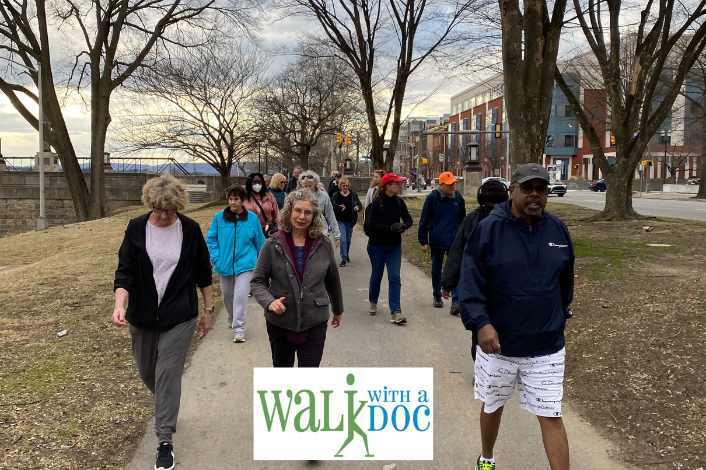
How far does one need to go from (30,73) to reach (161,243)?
25587 mm

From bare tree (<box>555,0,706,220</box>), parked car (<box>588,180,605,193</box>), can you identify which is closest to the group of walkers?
bare tree (<box>555,0,706,220</box>)

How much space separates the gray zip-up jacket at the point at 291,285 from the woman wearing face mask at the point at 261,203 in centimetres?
389

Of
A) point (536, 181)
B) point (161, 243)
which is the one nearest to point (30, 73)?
point (161, 243)

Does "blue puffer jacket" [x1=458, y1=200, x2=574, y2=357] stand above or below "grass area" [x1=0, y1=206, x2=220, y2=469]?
above

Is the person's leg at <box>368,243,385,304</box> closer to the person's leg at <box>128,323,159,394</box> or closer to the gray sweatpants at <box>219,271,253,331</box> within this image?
the gray sweatpants at <box>219,271,253,331</box>

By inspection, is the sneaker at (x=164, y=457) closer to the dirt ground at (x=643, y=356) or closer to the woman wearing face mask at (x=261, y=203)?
the dirt ground at (x=643, y=356)

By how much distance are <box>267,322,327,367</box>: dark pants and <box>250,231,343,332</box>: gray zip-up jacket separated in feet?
0.25

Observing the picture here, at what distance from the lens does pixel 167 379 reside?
375 cm

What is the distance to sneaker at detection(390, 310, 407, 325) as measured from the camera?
278 inches

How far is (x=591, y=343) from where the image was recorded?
6.08 m

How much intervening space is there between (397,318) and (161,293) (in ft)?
12.6

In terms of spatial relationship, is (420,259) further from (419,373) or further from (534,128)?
(419,373)

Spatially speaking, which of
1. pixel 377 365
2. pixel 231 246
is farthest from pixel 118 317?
pixel 231 246

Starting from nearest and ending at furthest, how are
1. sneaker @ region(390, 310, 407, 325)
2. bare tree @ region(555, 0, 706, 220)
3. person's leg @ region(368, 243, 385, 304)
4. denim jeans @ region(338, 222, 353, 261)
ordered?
1. sneaker @ region(390, 310, 407, 325)
2. person's leg @ region(368, 243, 385, 304)
3. denim jeans @ region(338, 222, 353, 261)
4. bare tree @ region(555, 0, 706, 220)
